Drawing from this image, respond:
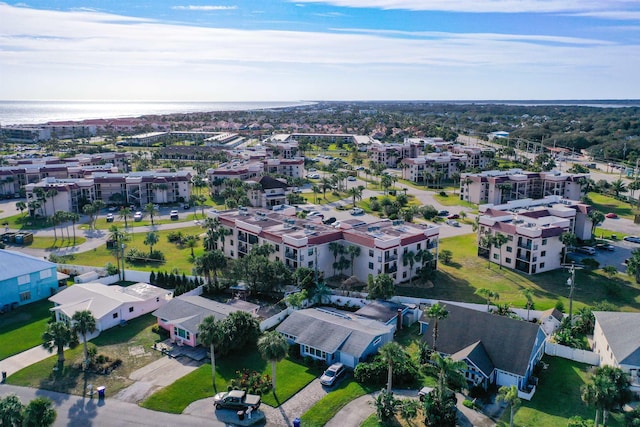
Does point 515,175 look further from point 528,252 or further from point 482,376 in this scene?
Result: point 482,376

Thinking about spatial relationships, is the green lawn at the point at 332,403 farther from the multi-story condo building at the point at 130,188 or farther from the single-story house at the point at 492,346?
the multi-story condo building at the point at 130,188

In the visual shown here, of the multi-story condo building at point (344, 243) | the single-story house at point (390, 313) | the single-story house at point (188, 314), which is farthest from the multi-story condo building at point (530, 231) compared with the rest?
the single-story house at point (188, 314)

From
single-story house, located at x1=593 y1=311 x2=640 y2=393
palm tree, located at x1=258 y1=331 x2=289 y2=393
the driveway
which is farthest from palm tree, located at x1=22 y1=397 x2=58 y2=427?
single-story house, located at x1=593 y1=311 x2=640 y2=393

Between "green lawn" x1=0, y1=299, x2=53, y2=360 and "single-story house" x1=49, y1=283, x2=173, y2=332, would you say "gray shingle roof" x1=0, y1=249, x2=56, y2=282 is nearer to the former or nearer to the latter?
"green lawn" x1=0, y1=299, x2=53, y2=360

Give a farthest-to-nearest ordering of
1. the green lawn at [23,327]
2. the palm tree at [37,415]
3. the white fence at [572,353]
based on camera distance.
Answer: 1. the green lawn at [23,327]
2. the white fence at [572,353]
3. the palm tree at [37,415]

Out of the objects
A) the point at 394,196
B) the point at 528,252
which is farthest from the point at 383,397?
the point at 394,196

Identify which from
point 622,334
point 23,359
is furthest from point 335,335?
point 23,359
